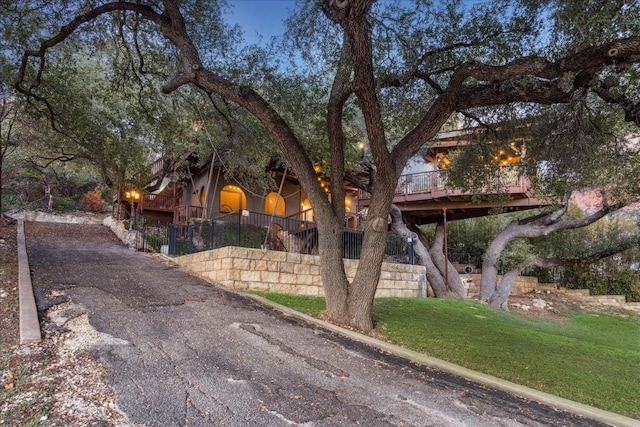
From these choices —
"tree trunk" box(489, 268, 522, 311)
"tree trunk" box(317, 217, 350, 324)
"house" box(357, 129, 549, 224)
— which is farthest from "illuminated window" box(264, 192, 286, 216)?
"tree trunk" box(317, 217, 350, 324)

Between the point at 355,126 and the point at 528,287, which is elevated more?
the point at 355,126

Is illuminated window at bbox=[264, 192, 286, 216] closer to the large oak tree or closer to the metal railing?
the metal railing

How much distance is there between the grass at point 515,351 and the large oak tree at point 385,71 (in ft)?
4.15

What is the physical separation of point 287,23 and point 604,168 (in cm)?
732

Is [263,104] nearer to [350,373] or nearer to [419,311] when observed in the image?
[350,373]

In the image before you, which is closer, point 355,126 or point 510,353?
point 510,353

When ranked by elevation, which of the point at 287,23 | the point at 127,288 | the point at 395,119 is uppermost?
the point at 287,23

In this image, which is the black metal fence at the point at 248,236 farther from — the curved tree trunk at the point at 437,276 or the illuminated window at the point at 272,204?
the illuminated window at the point at 272,204

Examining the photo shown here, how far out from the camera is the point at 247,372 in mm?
Result: 3822

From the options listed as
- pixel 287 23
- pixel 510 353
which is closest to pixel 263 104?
pixel 287 23

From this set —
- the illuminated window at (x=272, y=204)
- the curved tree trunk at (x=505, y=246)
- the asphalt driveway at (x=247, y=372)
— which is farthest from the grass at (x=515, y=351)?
the illuminated window at (x=272, y=204)

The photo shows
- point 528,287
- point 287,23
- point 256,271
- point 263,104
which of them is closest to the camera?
point 263,104

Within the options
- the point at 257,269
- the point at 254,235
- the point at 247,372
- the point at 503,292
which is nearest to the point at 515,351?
the point at 247,372

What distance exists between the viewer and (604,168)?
7895mm
